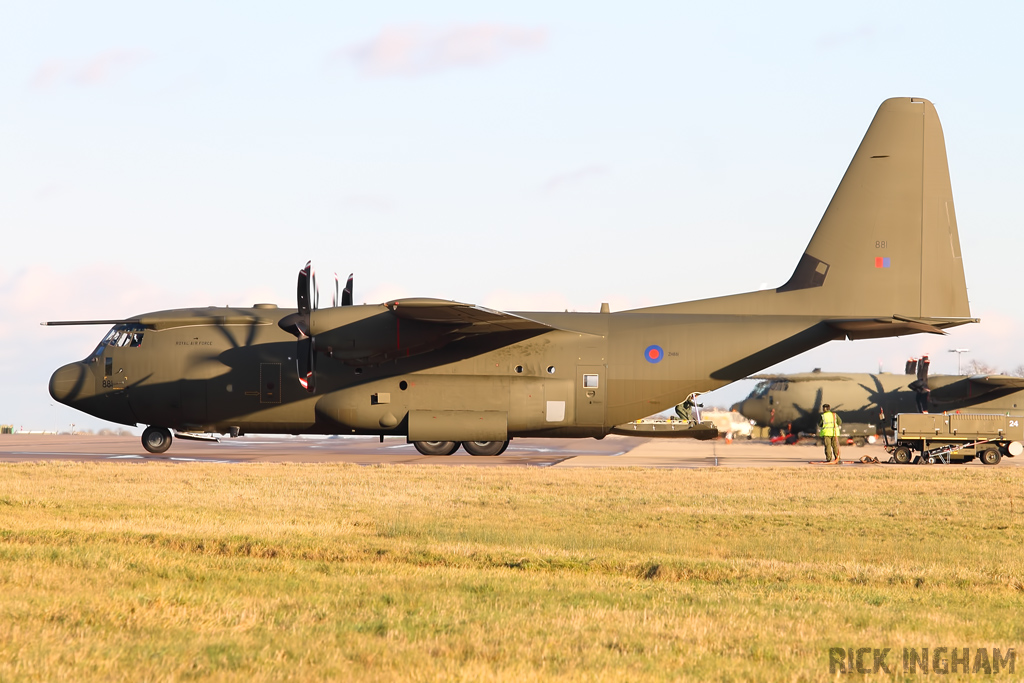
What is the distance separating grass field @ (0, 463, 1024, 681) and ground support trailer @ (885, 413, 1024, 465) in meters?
16.3

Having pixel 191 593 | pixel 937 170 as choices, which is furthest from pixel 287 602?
pixel 937 170

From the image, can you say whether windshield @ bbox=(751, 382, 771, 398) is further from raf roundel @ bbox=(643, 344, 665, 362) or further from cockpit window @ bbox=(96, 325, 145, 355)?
cockpit window @ bbox=(96, 325, 145, 355)

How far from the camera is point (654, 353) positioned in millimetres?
23578

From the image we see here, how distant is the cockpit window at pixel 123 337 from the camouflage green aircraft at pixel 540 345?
4cm

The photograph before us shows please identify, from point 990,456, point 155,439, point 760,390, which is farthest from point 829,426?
point 155,439

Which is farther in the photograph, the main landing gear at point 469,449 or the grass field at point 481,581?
the main landing gear at point 469,449

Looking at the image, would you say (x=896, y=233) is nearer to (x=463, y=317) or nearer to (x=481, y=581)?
(x=463, y=317)

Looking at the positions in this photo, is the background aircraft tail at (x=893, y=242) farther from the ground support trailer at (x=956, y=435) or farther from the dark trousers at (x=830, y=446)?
the ground support trailer at (x=956, y=435)

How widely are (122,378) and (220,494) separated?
6944mm

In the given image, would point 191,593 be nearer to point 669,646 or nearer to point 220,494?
point 669,646

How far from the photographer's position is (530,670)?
21.6 feet

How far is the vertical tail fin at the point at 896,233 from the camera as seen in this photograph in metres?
24.7

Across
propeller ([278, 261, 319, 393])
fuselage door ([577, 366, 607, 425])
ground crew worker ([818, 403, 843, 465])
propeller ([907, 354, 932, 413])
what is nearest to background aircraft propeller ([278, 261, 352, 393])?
propeller ([278, 261, 319, 393])

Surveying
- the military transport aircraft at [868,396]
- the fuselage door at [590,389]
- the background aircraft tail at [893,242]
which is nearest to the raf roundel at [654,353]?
the fuselage door at [590,389]
